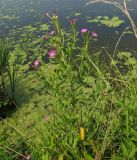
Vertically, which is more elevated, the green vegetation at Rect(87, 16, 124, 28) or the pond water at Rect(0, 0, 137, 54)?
the green vegetation at Rect(87, 16, 124, 28)

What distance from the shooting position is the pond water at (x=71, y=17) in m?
4.96

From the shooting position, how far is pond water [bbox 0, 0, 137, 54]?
4.96 m

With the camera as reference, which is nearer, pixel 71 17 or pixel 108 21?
pixel 108 21

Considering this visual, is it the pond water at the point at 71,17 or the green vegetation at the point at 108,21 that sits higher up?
the green vegetation at the point at 108,21

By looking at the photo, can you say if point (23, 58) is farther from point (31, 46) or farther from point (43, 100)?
point (43, 100)

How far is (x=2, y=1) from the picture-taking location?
8.28 metres

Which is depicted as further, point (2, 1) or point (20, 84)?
point (2, 1)

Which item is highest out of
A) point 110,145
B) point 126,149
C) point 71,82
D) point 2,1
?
point 71,82

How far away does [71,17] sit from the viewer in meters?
6.03

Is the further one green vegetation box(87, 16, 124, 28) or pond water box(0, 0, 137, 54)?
green vegetation box(87, 16, 124, 28)

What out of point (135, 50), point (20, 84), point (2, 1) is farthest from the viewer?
point (2, 1)

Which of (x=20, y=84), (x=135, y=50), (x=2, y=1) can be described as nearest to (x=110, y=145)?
(x=20, y=84)

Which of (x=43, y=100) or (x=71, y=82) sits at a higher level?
(x=71, y=82)

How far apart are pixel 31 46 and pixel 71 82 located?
3.16 metres
